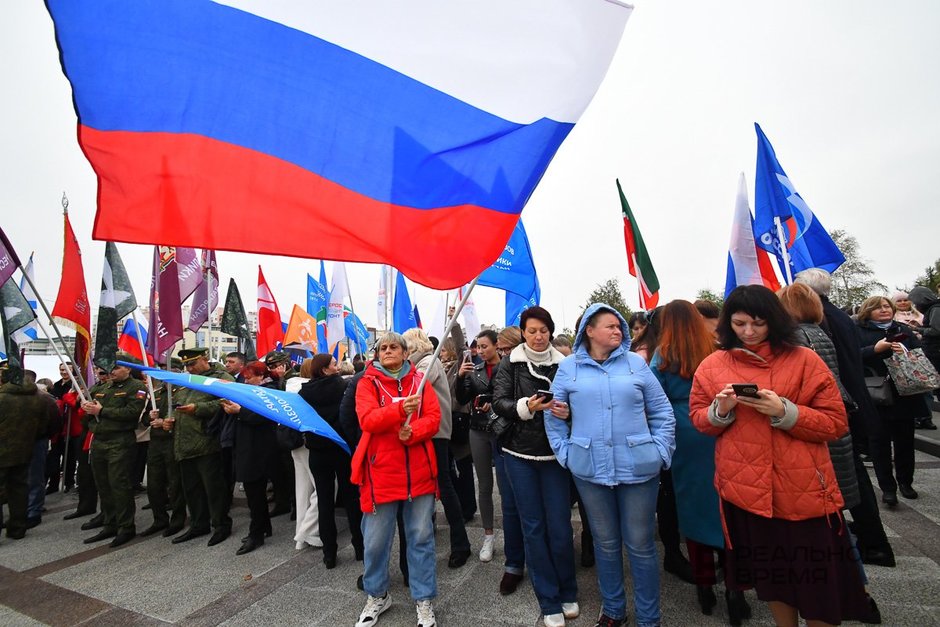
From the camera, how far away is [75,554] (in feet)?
17.5

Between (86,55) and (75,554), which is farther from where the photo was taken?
(75,554)

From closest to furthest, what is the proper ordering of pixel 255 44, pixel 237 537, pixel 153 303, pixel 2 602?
1. pixel 255 44
2. pixel 2 602
3. pixel 153 303
4. pixel 237 537

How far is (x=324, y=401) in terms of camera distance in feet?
15.0

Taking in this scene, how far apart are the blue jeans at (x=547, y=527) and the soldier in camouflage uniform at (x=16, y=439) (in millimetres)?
6945

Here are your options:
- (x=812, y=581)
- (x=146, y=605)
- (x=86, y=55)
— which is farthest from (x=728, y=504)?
(x=146, y=605)

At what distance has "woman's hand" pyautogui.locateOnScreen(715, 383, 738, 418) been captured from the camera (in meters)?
2.33

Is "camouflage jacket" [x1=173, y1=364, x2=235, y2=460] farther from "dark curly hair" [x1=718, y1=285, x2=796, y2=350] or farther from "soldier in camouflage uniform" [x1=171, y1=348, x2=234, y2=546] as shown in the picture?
"dark curly hair" [x1=718, y1=285, x2=796, y2=350]

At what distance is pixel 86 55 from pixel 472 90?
2064 millimetres

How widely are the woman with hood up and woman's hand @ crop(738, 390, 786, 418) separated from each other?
2.05 feet

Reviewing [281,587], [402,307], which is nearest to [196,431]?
[281,587]

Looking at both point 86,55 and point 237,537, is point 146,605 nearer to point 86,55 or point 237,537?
point 237,537

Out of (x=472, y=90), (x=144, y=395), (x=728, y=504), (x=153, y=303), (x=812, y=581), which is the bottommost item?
(x=812, y=581)

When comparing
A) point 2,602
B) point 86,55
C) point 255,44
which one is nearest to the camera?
point 86,55

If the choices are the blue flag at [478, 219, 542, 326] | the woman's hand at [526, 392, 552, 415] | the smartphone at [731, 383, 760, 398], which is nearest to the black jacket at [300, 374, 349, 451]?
the woman's hand at [526, 392, 552, 415]
